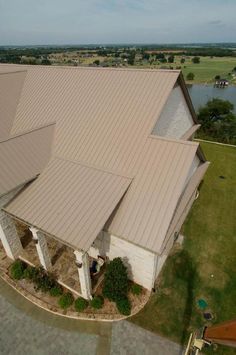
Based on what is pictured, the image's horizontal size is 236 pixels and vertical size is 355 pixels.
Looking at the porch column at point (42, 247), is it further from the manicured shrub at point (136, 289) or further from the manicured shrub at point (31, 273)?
the manicured shrub at point (136, 289)

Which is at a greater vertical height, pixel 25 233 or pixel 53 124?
pixel 53 124

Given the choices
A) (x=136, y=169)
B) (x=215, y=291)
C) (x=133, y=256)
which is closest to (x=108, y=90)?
(x=136, y=169)

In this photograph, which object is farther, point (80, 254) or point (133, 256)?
point (133, 256)

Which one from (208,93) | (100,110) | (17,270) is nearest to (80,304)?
(17,270)

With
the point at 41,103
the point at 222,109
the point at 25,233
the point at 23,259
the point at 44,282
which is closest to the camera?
the point at 44,282

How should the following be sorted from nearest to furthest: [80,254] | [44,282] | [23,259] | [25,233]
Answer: [80,254] < [44,282] < [23,259] < [25,233]

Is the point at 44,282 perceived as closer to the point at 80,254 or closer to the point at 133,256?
the point at 80,254

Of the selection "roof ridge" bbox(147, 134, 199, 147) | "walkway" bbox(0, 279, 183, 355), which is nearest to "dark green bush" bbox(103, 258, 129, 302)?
"walkway" bbox(0, 279, 183, 355)
